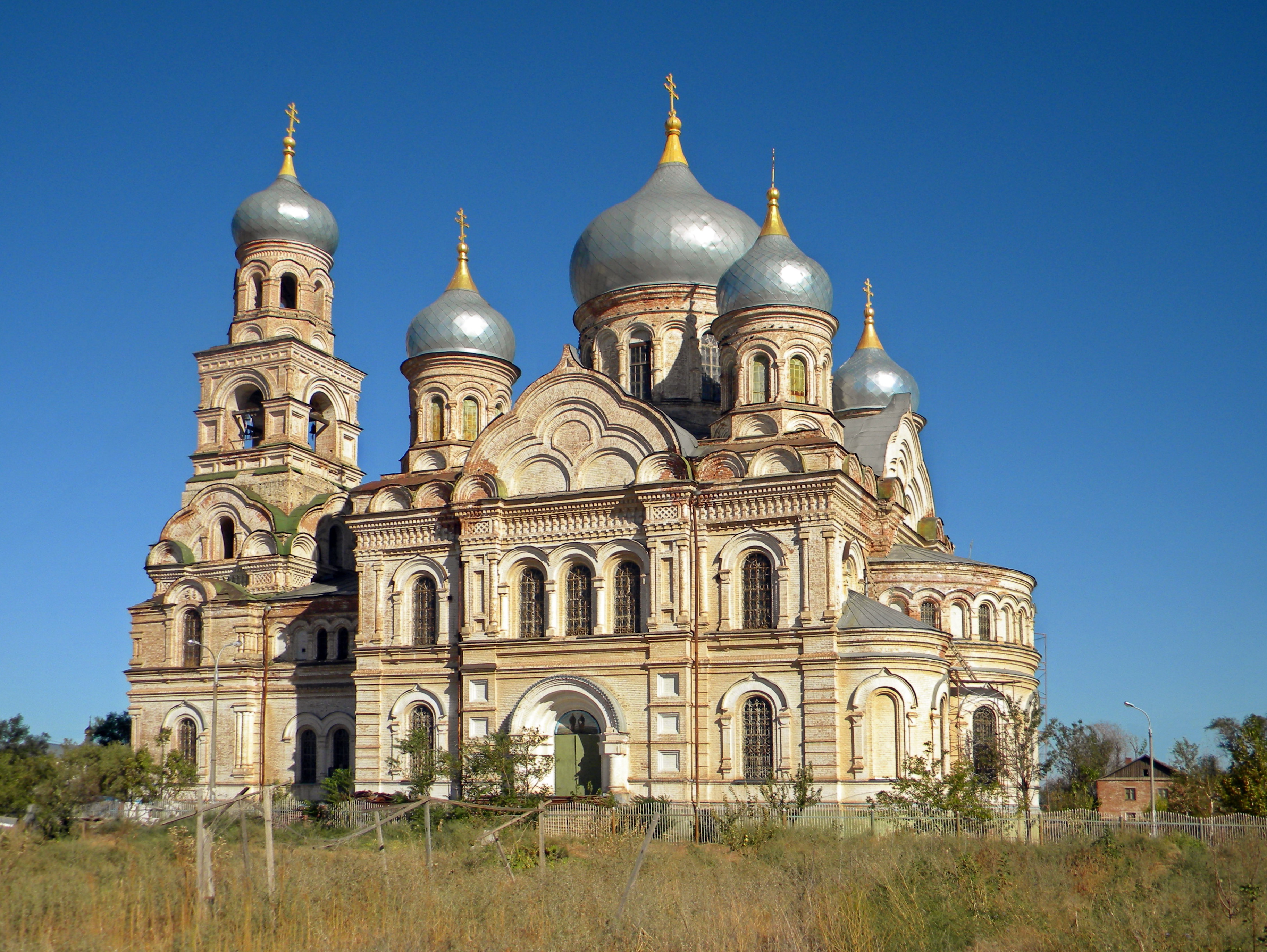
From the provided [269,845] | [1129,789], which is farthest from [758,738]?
[1129,789]

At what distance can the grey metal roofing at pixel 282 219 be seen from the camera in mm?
38875

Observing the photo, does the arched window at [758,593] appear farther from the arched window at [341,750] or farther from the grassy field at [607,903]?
the arched window at [341,750]

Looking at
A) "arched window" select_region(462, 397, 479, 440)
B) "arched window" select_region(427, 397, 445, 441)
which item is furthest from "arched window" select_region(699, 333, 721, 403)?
"arched window" select_region(427, 397, 445, 441)

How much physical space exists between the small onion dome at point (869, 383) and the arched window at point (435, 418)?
36.6 feet

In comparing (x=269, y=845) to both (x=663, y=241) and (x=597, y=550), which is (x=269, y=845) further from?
(x=663, y=241)

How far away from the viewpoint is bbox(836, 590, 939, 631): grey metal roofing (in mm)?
27688

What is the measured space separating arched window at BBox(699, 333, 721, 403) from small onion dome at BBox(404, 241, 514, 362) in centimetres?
507

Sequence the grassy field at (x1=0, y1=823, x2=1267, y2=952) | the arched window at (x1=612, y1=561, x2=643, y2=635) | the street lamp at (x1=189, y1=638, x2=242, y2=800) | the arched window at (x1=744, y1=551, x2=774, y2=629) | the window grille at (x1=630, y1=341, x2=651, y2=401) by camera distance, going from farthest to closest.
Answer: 1. the window grille at (x1=630, y1=341, x2=651, y2=401)
2. the street lamp at (x1=189, y1=638, x2=242, y2=800)
3. the arched window at (x1=612, y1=561, x2=643, y2=635)
4. the arched window at (x1=744, y1=551, x2=774, y2=629)
5. the grassy field at (x1=0, y1=823, x2=1267, y2=952)

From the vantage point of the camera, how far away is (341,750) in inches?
1341

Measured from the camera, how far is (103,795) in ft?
84.5

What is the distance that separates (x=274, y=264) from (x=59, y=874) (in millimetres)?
26336

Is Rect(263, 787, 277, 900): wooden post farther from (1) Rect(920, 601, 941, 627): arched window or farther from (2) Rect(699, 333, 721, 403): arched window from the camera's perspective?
(2) Rect(699, 333, 721, 403): arched window

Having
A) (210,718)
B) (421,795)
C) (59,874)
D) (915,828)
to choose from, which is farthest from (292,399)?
(59,874)

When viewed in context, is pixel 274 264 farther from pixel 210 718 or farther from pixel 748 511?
pixel 748 511
